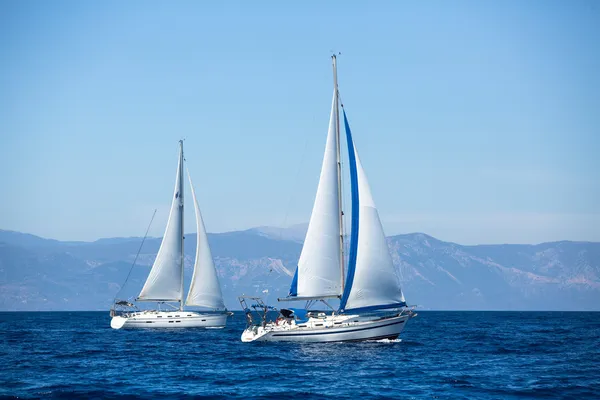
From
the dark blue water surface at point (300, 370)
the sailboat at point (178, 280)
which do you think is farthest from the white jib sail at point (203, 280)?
the dark blue water surface at point (300, 370)

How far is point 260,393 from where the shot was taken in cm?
4150

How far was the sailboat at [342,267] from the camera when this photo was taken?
6131cm

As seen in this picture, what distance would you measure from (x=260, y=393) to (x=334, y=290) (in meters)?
21.8

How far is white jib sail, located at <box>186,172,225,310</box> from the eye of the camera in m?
92.3

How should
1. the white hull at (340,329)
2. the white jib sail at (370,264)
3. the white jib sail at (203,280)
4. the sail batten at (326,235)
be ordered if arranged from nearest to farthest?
the white jib sail at (370,264) < the white hull at (340,329) < the sail batten at (326,235) < the white jib sail at (203,280)

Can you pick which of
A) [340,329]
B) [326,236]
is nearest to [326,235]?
[326,236]

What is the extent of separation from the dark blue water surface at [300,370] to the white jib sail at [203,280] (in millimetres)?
18864

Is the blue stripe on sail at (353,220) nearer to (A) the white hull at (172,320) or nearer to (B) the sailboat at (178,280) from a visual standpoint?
(B) the sailboat at (178,280)

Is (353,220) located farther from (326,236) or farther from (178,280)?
(178,280)

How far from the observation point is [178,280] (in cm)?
9362

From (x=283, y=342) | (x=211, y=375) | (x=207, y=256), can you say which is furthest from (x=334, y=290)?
(x=207, y=256)

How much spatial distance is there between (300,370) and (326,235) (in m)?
15.2

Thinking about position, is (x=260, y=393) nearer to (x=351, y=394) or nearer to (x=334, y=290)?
(x=351, y=394)

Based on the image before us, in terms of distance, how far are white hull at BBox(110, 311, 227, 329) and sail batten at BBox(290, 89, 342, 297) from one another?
32.9m
